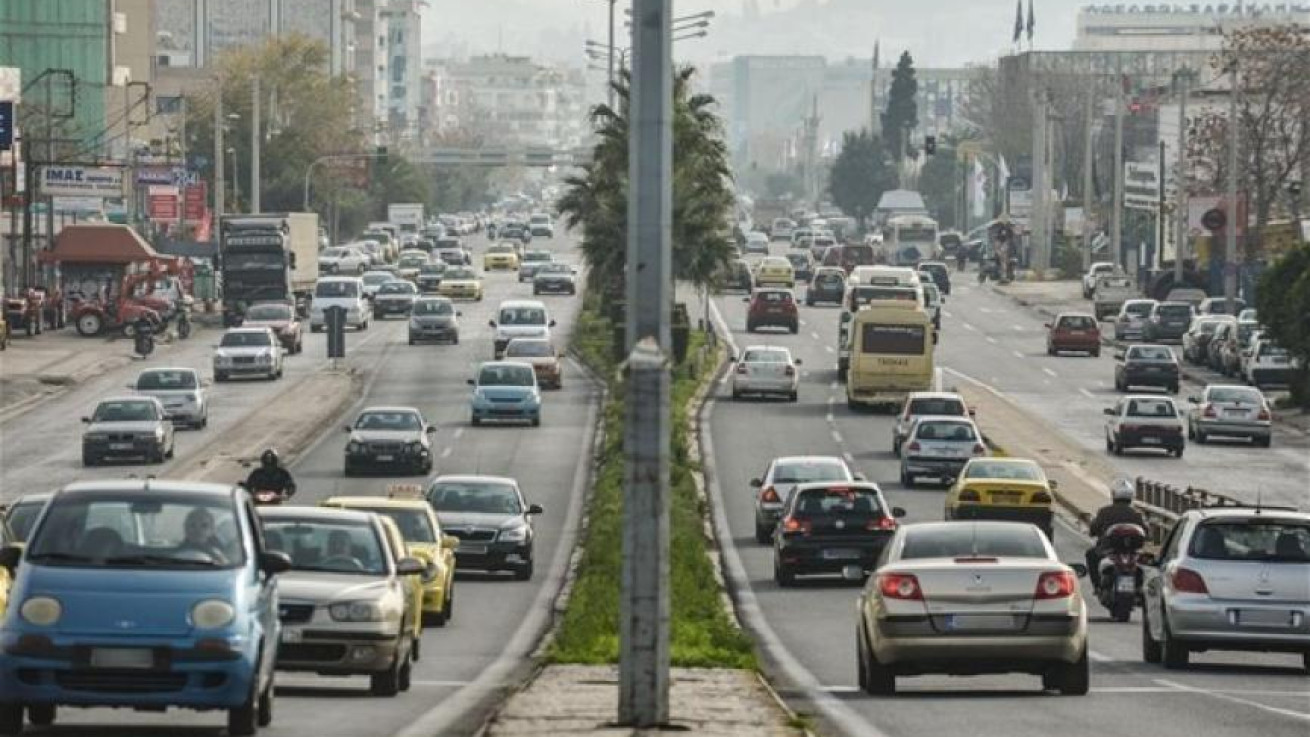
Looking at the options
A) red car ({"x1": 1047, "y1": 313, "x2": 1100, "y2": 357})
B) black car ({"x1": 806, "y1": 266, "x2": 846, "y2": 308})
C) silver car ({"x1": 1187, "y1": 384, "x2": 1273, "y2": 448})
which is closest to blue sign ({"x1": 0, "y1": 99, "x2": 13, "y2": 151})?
red car ({"x1": 1047, "y1": 313, "x2": 1100, "y2": 357})

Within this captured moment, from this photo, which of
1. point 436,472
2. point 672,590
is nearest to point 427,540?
point 672,590

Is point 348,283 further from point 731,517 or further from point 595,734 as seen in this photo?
point 595,734

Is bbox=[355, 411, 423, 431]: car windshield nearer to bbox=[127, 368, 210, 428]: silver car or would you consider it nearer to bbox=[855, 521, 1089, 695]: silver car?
bbox=[127, 368, 210, 428]: silver car

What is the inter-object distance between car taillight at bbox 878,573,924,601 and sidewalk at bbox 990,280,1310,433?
228ft

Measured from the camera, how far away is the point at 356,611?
24922 millimetres

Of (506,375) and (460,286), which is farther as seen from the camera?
(460,286)

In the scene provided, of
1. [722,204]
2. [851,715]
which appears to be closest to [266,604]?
[851,715]

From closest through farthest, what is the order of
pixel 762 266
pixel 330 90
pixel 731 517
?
pixel 731 517, pixel 762 266, pixel 330 90

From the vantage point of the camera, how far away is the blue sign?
9883cm

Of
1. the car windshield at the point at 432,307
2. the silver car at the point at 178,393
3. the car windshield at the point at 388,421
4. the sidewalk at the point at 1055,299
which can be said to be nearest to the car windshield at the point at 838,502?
the car windshield at the point at 388,421

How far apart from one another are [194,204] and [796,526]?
104275 mm

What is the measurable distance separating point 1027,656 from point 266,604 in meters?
6.50

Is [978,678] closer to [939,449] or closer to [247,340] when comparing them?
[939,449]

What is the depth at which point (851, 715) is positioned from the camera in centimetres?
2445
